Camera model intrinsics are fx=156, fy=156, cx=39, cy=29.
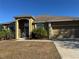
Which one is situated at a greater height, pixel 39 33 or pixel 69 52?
pixel 39 33

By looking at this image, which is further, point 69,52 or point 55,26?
point 55,26

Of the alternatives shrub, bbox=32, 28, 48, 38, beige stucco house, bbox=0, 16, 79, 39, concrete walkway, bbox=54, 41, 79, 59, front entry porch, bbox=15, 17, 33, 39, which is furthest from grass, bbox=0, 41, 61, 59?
beige stucco house, bbox=0, 16, 79, 39

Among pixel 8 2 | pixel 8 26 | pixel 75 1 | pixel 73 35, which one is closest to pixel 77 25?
pixel 73 35

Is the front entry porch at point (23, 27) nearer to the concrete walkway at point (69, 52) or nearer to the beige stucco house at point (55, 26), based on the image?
the beige stucco house at point (55, 26)

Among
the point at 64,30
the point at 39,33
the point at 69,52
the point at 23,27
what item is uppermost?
the point at 23,27

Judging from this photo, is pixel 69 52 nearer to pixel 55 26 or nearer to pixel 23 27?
pixel 55 26

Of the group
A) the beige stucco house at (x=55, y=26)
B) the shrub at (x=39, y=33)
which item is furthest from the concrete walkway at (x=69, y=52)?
the beige stucco house at (x=55, y=26)

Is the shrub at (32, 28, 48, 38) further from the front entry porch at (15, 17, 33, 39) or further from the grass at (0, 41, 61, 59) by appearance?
the grass at (0, 41, 61, 59)

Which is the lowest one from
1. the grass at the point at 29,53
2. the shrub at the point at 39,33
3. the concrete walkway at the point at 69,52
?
the concrete walkway at the point at 69,52

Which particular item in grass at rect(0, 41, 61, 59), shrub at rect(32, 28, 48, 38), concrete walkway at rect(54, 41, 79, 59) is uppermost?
shrub at rect(32, 28, 48, 38)

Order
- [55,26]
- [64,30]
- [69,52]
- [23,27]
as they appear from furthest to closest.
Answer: [23,27] < [55,26] < [64,30] < [69,52]

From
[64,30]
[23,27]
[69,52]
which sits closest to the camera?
[69,52]

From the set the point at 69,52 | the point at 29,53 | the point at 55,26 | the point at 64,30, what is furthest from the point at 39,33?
the point at 29,53

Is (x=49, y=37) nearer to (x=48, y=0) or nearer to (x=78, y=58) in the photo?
(x=48, y=0)
